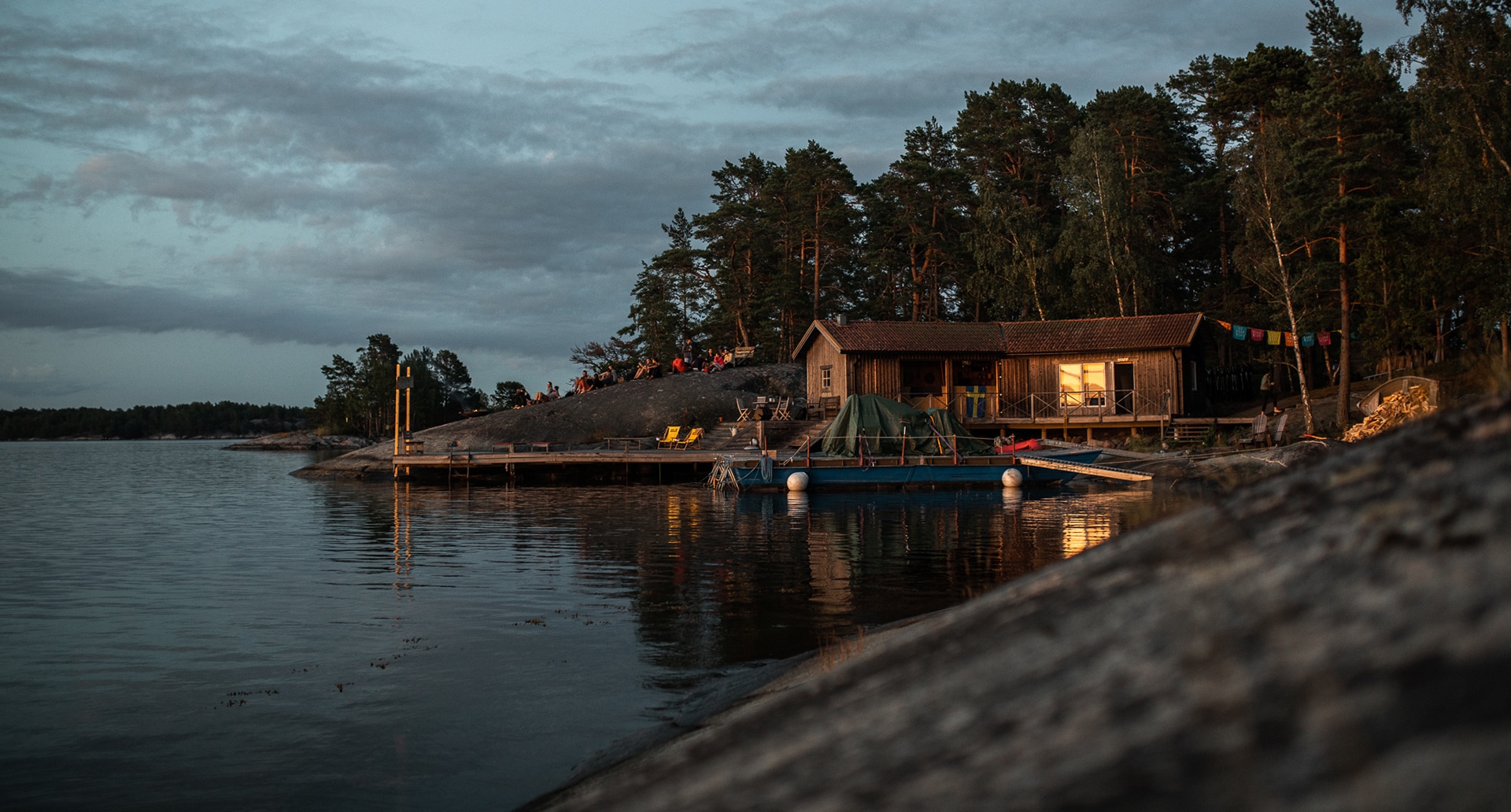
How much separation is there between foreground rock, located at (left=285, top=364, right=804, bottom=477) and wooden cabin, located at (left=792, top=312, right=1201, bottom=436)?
4518 millimetres

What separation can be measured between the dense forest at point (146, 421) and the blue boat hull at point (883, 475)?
155 metres

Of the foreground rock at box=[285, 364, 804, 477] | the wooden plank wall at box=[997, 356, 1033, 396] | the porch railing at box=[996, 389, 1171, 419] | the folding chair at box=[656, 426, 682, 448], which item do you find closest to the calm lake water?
the folding chair at box=[656, 426, 682, 448]

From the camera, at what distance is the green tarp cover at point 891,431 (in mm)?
27906

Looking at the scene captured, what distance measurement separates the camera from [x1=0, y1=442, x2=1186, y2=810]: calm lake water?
598 cm

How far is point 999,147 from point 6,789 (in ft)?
165

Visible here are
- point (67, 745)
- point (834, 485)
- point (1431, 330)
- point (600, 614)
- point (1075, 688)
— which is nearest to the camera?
point (1075, 688)

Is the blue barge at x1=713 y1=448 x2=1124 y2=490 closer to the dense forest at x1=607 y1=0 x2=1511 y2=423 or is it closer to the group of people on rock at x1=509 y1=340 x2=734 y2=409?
the dense forest at x1=607 y1=0 x2=1511 y2=423

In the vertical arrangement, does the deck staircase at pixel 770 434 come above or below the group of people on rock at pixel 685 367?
below

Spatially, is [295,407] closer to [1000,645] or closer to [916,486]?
[916,486]

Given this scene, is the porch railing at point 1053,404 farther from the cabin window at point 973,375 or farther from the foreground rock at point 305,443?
the foreground rock at point 305,443

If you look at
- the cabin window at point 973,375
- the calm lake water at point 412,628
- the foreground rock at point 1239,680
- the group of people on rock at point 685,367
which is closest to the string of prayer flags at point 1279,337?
the cabin window at point 973,375

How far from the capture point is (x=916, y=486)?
27.4 m

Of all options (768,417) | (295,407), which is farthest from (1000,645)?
(295,407)

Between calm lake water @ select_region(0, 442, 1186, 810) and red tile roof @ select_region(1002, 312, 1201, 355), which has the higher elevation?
red tile roof @ select_region(1002, 312, 1201, 355)
